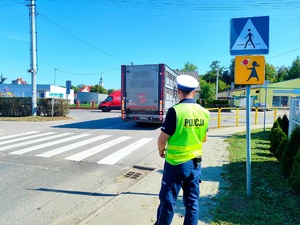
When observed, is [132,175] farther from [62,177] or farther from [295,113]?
[295,113]

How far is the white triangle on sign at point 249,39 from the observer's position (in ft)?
11.7

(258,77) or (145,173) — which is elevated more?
(258,77)

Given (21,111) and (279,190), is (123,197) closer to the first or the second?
(279,190)

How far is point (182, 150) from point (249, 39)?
2.24 m

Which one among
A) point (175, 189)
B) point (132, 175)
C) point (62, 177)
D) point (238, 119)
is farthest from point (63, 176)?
point (238, 119)

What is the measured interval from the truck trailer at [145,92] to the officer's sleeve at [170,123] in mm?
10015

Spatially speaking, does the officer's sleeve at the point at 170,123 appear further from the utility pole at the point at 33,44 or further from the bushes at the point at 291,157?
the utility pole at the point at 33,44

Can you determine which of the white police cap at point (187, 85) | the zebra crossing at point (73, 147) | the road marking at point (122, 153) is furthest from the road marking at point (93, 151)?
the white police cap at point (187, 85)

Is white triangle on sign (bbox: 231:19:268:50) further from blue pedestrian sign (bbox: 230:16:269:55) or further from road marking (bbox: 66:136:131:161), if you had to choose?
road marking (bbox: 66:136:131:161)

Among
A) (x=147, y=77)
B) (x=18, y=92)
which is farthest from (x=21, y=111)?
(x=18, y=92)

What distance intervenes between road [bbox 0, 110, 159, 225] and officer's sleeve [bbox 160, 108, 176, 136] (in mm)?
1931

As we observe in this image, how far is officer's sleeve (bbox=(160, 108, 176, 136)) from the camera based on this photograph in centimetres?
246

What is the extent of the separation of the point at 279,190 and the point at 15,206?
4401 millimetres

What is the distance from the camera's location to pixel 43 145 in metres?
8.21
